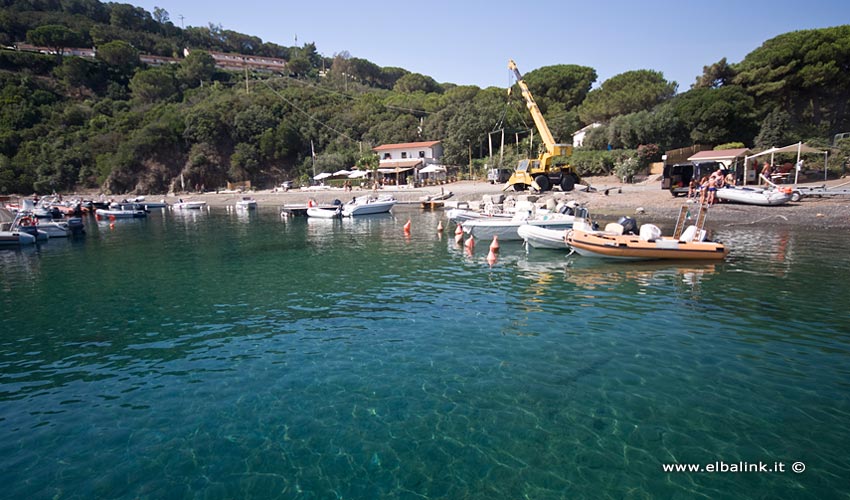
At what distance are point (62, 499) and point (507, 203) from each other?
24.2 m

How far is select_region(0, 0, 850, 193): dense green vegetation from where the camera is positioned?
44812mm

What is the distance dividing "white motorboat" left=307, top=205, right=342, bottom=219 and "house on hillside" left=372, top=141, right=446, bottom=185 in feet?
65.4

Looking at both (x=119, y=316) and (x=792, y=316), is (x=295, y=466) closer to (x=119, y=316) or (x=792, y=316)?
(x=119, y=316)

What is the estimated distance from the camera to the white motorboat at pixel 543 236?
1880cm

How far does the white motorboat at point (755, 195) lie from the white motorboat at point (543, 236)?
51.5ft

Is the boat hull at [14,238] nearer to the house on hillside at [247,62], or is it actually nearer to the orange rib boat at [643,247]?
the orange rib boat at [643,247]

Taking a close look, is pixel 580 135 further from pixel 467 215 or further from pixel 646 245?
pixel 646 245

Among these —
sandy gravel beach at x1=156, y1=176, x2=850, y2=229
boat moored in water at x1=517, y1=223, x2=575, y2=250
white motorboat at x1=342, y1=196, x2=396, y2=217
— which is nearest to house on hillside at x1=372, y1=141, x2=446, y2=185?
sandy gravel beach at x1=156, y1=176, x2=850, y2=229

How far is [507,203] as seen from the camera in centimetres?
2683

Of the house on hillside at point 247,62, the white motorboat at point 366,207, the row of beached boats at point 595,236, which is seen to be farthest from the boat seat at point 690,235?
the house on hillside at point 247,62

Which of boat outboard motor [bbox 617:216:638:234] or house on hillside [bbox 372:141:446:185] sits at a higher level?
house on hillside [bbox 372:141:446:185]

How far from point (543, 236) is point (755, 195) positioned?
16780mm

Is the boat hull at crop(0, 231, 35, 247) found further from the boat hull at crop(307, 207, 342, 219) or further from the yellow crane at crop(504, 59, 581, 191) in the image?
the yellow crane at crop(504, 59, 581, 191)

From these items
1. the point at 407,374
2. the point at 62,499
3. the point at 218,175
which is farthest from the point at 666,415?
the point at 218,175
